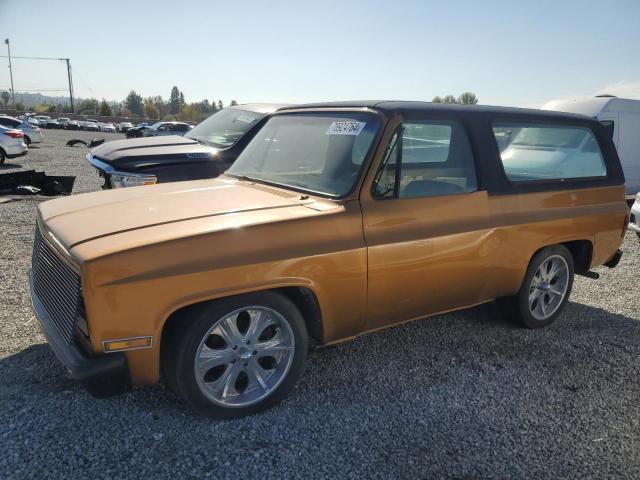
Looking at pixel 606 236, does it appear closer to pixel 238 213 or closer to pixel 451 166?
pixel 451 166

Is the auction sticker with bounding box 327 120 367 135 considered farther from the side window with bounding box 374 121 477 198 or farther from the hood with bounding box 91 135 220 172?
the hood with bounding box 91 135 220 172

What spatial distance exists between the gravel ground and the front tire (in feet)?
0.43

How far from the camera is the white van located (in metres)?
11.2

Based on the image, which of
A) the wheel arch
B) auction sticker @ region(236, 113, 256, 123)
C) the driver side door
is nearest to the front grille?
the wheel arch

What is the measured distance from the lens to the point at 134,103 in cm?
12644

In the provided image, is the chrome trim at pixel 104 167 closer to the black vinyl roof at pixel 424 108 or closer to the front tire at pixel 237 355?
the black vinyl roof at pixel 424 108

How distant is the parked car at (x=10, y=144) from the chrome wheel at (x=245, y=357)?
54.0 ft


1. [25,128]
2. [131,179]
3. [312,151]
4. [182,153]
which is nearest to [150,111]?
[25,128]

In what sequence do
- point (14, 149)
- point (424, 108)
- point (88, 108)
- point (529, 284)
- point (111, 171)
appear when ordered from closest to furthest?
point (424, 108), point (529, 284), point (111, 171), point (14, 149), point (88, 108)

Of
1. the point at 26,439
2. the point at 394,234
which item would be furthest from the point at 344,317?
the point at 26,439

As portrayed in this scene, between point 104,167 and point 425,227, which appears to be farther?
point 104,167

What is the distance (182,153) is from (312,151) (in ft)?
10.1

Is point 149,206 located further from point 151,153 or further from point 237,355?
Result: point 151,153

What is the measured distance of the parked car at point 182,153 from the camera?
586cm
